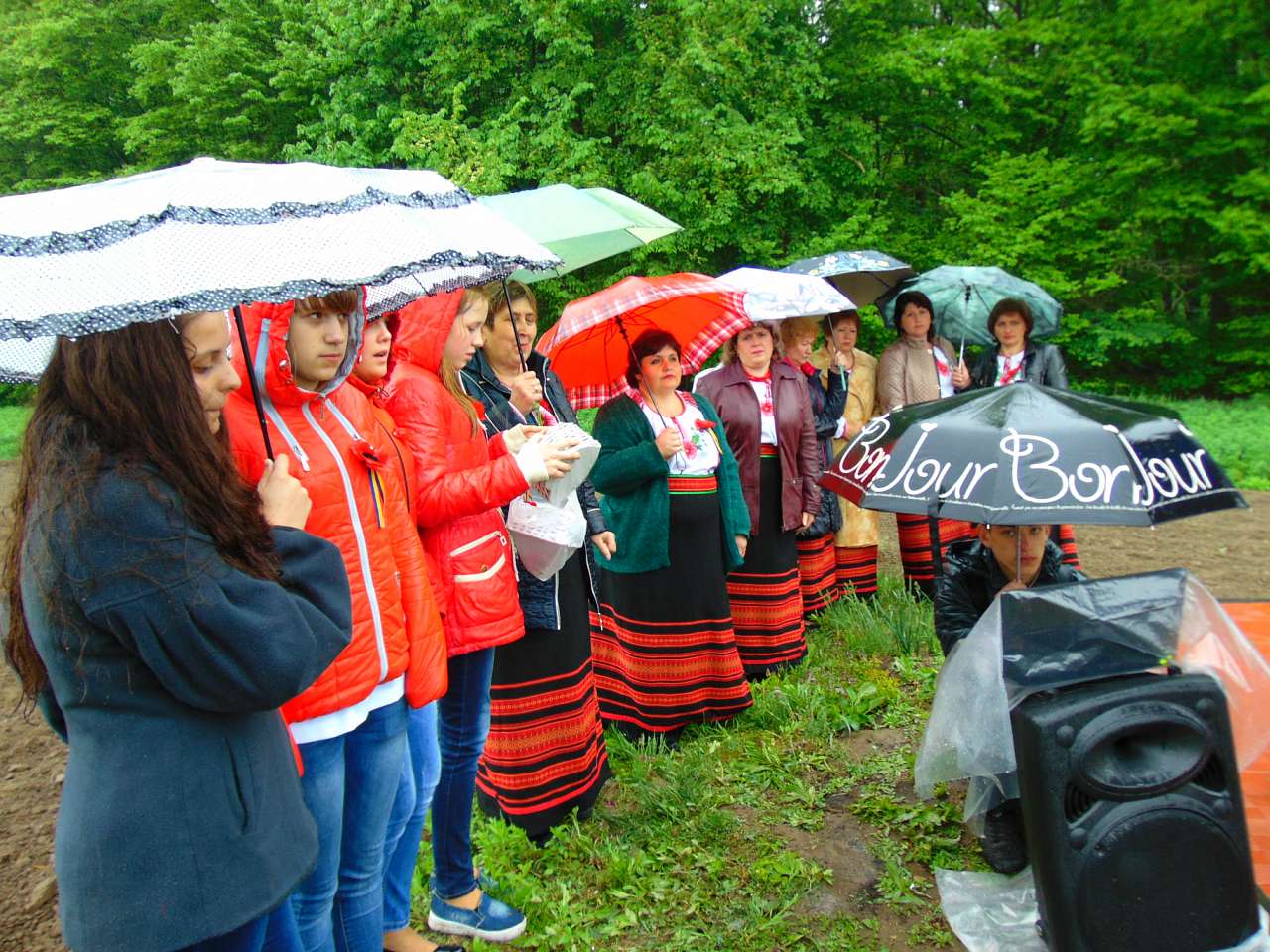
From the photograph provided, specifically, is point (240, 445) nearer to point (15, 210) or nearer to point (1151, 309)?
point (15, 210)

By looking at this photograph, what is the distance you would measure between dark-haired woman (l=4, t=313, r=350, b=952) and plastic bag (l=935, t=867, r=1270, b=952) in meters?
1.98

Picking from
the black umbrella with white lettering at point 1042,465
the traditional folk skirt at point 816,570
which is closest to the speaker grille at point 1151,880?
the black umbrella with white lettering at point 1042,465

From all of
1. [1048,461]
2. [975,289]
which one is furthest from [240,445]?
[975,289]

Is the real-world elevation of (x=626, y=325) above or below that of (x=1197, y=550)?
above

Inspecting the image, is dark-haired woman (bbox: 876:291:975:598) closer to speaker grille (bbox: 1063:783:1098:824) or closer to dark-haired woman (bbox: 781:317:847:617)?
dark-haired woman (bbox: 781:317:847:617)

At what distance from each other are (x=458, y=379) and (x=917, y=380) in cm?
360

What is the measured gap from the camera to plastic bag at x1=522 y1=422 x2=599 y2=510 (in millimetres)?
2617

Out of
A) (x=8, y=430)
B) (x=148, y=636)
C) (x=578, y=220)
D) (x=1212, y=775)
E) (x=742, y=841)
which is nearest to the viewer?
(x=148, y=636)

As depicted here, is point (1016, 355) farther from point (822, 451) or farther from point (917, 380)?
point (822, 451)

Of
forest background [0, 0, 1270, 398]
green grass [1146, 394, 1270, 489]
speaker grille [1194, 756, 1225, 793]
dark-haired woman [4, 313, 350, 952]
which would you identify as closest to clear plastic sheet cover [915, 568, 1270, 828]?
speaker grille [1194, 756, 1225, 793]

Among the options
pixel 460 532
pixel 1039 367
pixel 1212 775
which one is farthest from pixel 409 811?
pixel 1039 367

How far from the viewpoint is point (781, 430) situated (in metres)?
4.86

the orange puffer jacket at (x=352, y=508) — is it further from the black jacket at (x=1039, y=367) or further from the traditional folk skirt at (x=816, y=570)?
the black jacket at (x=1039, y=367)

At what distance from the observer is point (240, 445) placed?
1947mm
